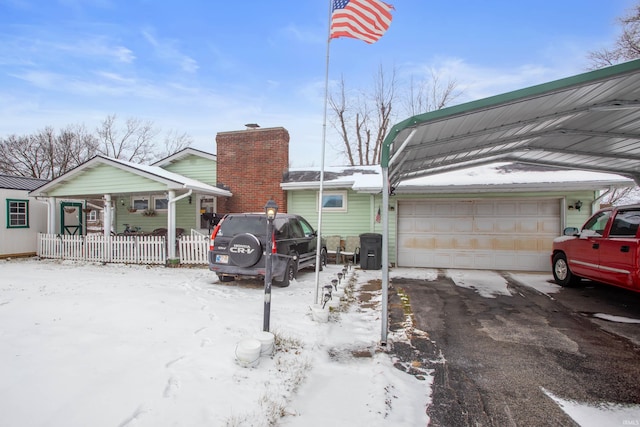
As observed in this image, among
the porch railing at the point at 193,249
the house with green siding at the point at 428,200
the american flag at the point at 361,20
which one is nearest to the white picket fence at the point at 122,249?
the porch railing at the point at 193,249

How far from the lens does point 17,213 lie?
43.6 feet

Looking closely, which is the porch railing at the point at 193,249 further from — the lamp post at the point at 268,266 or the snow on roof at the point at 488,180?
the lamp post at the point at 268,266

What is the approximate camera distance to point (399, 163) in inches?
236

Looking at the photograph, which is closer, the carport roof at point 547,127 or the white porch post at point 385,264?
the carport roof at point 547,127

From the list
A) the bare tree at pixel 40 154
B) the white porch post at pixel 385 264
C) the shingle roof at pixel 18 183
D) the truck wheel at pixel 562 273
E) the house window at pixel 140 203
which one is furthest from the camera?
the bare tree at pixel 40 154

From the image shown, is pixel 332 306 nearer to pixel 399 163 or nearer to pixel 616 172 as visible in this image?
pixel 399 163

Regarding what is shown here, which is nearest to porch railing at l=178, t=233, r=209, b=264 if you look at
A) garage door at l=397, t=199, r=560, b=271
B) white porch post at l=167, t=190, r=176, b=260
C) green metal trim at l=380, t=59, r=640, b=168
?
white porch post at l=167, t=190, r=176, b=260

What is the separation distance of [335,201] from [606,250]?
759 centimetres

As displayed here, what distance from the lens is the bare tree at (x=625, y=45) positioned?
57.6 ft

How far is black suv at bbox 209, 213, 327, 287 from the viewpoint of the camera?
264 inches

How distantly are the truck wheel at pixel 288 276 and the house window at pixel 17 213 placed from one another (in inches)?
497

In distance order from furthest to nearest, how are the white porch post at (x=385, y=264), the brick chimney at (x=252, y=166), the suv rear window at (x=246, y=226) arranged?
the brick chimney at (x=252, y=166)
the suv rear window at (x=246, y=226)
the white porch post at (x=385, y=264)

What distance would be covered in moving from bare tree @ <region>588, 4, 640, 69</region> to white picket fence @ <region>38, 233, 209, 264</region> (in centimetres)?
2395

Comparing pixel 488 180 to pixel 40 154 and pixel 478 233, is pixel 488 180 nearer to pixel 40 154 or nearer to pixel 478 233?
pixel 478 233
